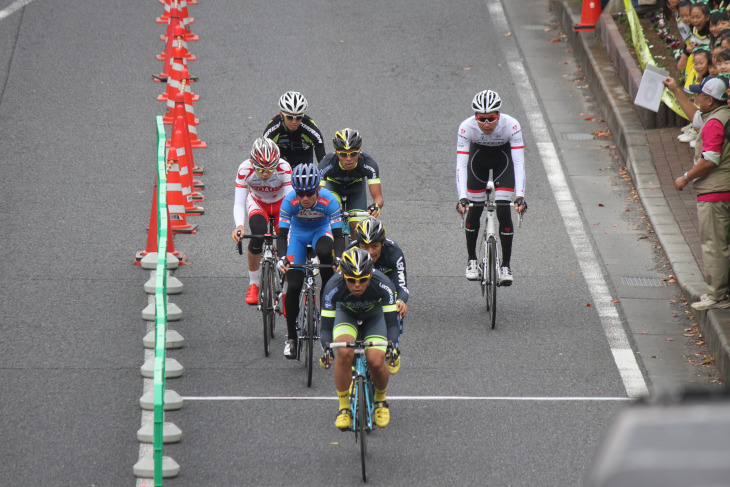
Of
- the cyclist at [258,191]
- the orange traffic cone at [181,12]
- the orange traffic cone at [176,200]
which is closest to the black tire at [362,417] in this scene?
the cyclist at [258,191]

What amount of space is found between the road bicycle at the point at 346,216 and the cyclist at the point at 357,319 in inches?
87.3

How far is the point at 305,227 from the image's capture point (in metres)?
10.1

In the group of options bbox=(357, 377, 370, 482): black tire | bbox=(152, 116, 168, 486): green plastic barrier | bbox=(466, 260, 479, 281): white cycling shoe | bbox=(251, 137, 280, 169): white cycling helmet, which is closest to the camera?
bbox=(152, 116, 168, 486): green plastic barrier

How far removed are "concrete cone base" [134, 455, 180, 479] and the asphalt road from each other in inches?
3.4

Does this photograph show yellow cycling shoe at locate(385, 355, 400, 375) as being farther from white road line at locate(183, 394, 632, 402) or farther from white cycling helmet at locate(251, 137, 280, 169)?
white cycling helmet at locate(251, 137, 280, 169)

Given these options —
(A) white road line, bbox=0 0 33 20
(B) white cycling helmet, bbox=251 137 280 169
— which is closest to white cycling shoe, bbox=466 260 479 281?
(B) white cycling helmet, bbox=251 137 280 169

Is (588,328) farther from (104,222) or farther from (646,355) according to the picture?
(104,222)

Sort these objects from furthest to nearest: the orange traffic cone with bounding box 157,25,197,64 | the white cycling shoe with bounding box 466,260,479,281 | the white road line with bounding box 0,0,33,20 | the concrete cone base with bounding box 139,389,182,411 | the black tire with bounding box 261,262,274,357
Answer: the white road line with bounding box 0,0,33,20
the orange traffic cone with bounding box 157,25,197,64
the white cycling shoe with bounding box 466,260,479,281
the black tire with bounding box 261,262,274,357
the concrete cone base with bounding box 139,389,182,411

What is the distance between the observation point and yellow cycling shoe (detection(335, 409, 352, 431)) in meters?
8.11

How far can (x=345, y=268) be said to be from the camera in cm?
812

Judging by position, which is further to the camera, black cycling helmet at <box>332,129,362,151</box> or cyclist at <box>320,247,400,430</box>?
black cycling helmet at <box>332,129,362,151</box>

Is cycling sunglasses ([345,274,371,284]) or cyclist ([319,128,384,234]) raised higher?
cyclist ([319,128,384,234])

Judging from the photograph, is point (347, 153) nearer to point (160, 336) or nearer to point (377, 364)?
point (377, 364)

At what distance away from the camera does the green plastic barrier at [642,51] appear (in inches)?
571
